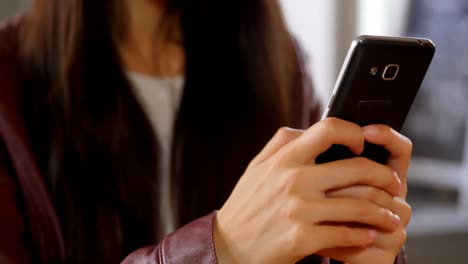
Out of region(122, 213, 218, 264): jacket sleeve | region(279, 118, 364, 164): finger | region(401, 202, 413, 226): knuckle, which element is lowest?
region(122, 213, 218, 264): jacket sleeve

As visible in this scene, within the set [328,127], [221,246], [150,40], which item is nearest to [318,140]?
[328,127]

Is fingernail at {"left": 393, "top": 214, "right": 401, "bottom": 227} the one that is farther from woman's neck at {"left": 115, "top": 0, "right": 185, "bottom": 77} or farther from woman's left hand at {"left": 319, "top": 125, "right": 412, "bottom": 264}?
woman's neck at {"left": 115, "top": 0, "right": 185, "bottom": 77}

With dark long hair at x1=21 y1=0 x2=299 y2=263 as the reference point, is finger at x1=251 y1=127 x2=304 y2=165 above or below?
above

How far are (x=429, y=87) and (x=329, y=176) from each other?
1203 mm

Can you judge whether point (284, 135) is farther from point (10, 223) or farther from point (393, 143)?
point (10, 223)

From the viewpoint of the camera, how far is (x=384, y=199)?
0.40 metres

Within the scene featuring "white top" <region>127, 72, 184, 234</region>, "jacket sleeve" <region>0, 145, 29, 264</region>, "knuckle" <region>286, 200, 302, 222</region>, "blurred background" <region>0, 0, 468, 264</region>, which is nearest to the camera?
"knuckle" <region>286, 200, 302, 222</region>

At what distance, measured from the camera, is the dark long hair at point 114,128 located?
24.5 inches

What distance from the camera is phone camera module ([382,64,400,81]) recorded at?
0.39 meters

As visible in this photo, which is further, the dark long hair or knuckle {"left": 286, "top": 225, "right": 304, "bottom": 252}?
the dark long hair

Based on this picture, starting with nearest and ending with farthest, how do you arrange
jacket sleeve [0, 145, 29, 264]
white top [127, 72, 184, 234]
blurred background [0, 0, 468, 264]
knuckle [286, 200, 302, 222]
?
knuckle [286, 200, 302, 222], jacket sleeve [0, 145, 29, 264], white top [127, 72, 184, 234], blurred background [0, 0, 468, 264]

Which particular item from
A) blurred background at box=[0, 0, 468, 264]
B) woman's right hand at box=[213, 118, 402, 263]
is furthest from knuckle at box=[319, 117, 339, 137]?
blurred background at box=[0, 0, 468, 264]

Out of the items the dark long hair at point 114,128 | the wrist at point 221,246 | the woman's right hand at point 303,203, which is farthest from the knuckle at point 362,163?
the dark long hair at point 114,128

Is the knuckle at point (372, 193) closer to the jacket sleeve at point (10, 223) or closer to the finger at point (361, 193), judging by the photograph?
the finger at point (361, 193)
